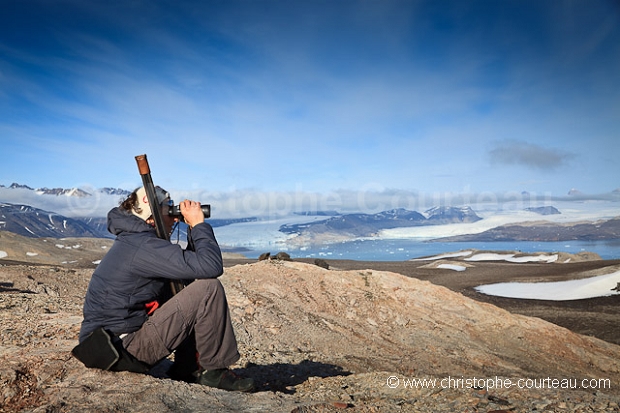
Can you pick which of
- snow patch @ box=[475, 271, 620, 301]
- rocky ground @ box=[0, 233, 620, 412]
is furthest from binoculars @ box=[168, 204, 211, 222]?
snow patch @ box=[475, 271, 620, 301]

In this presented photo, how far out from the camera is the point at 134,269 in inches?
124

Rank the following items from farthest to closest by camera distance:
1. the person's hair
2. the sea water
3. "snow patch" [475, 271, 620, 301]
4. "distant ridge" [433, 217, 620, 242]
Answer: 1. "distant ridge" [433, 217, 620, 242]
2. the sea water
3. "snow patch" [475, 271, 620, 301]
4. the person's hair

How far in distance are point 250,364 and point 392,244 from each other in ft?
523

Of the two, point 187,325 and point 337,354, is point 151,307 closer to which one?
point 187,325

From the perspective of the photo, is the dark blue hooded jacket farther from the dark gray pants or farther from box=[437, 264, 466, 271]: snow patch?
box=[437, 264, 466, 271]: snow patch

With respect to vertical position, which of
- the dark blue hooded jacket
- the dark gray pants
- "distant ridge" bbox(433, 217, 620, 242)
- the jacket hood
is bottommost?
"distant ridge" bbox(433, 217, 620, 242)

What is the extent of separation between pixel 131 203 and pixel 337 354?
576 centimetres

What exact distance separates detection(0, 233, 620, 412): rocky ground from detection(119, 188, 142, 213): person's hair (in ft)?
4.63

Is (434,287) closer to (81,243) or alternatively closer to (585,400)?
(585,400)

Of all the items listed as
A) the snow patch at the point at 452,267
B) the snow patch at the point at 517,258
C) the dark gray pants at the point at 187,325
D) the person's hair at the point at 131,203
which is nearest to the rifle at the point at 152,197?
the person's hair at the point at 131,203

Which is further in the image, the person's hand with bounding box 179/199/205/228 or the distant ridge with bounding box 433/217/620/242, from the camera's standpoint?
the distant ridge with bounding box 433/217/620/242

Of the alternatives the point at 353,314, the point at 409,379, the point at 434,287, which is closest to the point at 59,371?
the point at 409,379

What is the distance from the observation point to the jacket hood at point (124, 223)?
3.25 metres

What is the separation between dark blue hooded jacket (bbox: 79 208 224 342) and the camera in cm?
313
